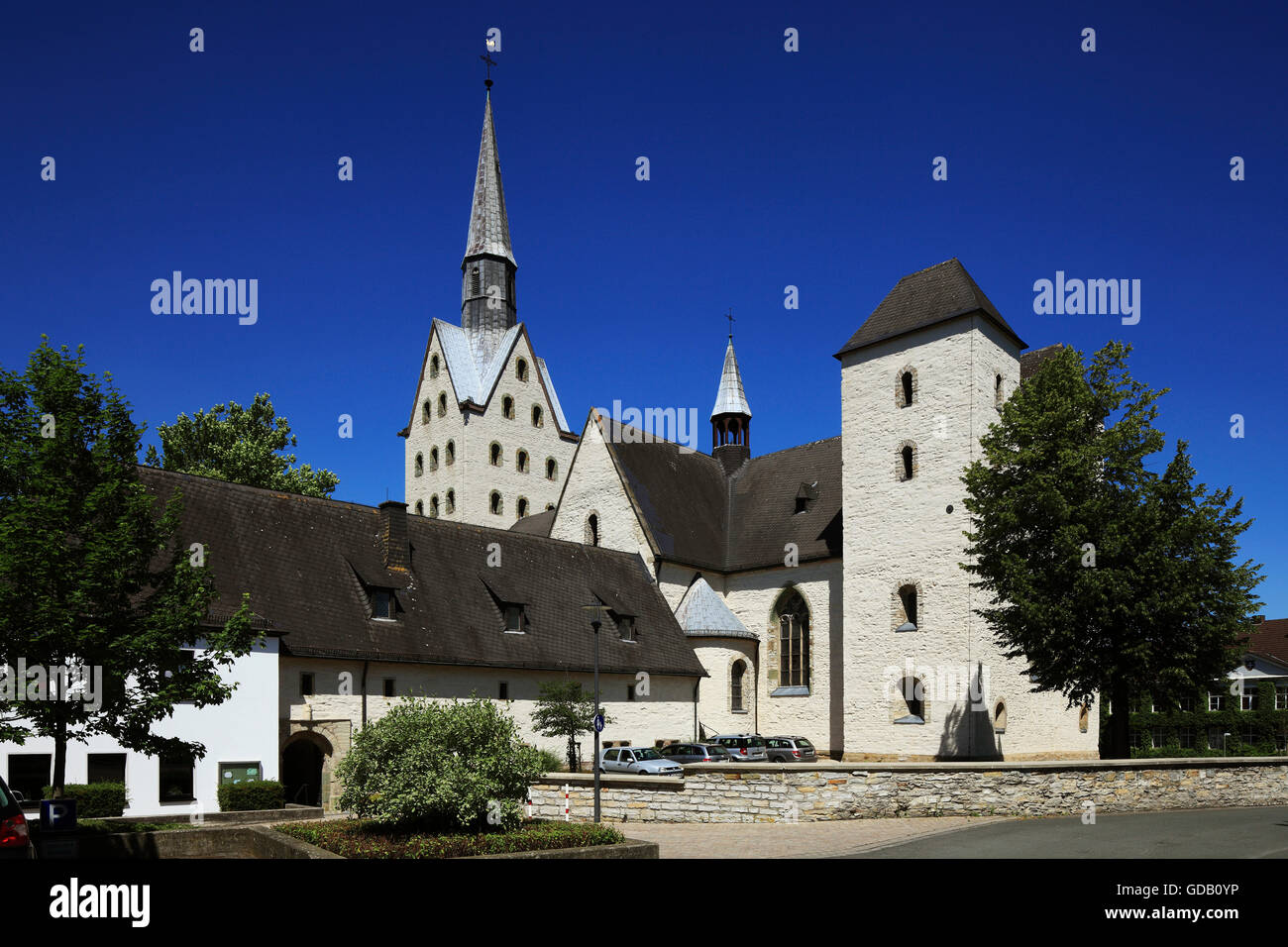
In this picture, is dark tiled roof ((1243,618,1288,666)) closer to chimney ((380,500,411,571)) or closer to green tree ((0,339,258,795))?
chimney ((380,500,411,571))

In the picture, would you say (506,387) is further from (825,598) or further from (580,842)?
(580,842)

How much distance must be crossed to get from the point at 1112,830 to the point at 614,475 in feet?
95.9

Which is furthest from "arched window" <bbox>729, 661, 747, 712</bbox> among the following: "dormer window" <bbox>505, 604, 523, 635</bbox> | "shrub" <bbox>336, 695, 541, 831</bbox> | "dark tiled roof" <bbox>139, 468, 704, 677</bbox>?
"shrub" <bbox>336, 695, 541, 831</bbox>

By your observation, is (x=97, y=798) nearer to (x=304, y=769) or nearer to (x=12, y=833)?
(x=304, y=769)

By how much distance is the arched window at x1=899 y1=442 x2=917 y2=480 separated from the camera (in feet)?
122

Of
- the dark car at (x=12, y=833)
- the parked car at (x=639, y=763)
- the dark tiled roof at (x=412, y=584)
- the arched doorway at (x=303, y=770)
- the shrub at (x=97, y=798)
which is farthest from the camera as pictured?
the parked car at (x=639, y=763)

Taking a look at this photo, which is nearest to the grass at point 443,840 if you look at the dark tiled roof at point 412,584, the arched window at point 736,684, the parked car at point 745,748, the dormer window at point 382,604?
the dark tiled roof at point 412,584

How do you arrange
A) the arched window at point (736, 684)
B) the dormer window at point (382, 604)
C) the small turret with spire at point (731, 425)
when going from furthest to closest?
the small turret with spire at point (731, 425), the arched window at point (736, 684), the dormer window at point (382, 604)

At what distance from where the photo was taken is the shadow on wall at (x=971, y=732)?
111 feet

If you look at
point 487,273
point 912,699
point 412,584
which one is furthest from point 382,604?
point 487,273

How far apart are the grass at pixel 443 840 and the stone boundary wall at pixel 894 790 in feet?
20.6

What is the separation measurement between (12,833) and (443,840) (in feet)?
18.7

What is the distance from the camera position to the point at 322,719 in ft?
91.6

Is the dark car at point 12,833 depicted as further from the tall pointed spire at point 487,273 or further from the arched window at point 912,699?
the tall pointed spire at point 487,273
